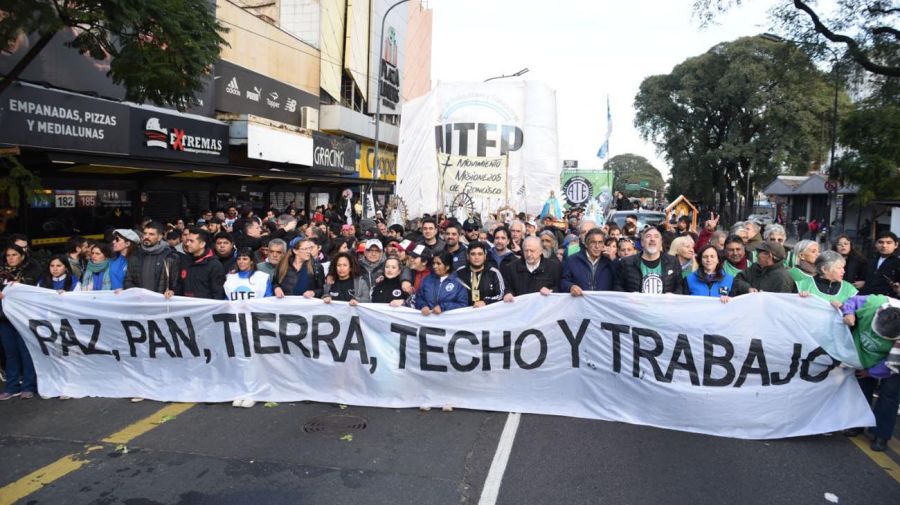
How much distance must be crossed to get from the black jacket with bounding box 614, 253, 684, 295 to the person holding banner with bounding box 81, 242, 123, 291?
5.22 metres

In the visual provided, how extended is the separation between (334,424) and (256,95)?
17.2 meters

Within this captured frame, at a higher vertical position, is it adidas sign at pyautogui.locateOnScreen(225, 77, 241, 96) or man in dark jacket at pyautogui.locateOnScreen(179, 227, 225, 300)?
adidas sign at pyautogui.locateOnScreen(225, 77, 241, 96)

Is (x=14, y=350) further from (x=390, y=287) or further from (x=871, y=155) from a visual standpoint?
(x=871, y=155)

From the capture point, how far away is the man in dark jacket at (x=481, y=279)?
592cm

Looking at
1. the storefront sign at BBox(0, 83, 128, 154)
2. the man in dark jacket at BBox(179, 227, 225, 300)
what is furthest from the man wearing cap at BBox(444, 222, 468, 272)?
the storefront sign at BBox(0, 83, 128, 154)

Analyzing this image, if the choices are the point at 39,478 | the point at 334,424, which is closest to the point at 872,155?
the point at 334,424

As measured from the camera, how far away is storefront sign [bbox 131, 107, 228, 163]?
13914 millimetres

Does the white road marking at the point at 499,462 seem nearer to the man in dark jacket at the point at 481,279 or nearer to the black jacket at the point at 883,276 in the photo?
the man in dark jacket at the point at 481,279

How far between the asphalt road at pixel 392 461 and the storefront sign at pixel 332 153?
55.9 ft

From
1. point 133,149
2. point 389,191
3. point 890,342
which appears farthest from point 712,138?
point 890,342

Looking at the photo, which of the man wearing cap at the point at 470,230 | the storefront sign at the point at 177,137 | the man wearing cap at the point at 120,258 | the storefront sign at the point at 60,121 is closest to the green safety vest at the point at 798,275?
the man wearing cap at the point at 470,230

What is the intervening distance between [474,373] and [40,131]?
9.52 metres

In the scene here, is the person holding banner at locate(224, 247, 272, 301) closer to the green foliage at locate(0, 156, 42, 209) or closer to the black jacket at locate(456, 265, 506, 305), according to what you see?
the black jacket at locate(456, 265, 506, 305)

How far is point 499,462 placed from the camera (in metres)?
4.53
